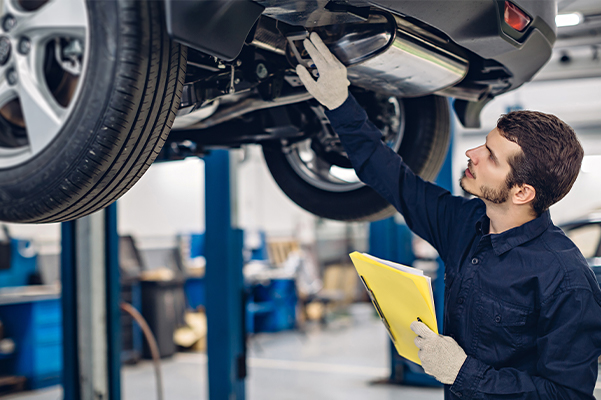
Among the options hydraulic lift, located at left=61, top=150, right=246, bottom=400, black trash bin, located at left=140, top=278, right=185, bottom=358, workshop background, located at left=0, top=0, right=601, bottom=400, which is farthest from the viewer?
black trash bin, located at left=140, top=278, right=185, bottom=358

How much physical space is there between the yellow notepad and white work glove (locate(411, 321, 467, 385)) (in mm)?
31

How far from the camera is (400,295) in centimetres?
120

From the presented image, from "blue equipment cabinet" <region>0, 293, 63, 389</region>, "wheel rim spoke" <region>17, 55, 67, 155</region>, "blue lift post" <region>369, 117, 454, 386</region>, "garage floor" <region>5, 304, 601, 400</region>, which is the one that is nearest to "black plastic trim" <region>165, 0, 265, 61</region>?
"wheel rim spoke" <region>17, 55, 67, 155</region>

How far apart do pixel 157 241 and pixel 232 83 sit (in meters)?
6.20

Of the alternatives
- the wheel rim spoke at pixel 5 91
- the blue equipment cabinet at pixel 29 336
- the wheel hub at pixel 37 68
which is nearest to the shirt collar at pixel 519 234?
the wheel hub at pixel 37 68

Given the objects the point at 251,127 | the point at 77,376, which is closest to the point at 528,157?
the point at 251,127

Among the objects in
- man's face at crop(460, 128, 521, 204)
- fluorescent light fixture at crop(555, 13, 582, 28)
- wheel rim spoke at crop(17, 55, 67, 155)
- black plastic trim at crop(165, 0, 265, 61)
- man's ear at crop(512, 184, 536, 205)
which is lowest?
man's ear at crop(512, 184, 536, 205)

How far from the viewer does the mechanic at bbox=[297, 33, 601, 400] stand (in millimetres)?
1076

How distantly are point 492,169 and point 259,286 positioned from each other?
5978 millimetres

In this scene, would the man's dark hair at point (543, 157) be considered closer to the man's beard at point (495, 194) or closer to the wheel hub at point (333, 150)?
the man's beard at point (495, 194)

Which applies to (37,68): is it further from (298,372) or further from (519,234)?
(298,372)

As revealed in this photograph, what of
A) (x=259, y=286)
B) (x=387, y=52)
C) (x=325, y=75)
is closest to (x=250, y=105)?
(x=325, y=75)

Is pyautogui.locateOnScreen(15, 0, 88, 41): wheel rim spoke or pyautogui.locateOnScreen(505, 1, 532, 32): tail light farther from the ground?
pyautogui.locateOnScreen(505, 1, 532, 32): tail light

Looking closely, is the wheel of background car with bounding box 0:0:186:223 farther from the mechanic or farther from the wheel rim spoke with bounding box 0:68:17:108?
Result: the mechanic
